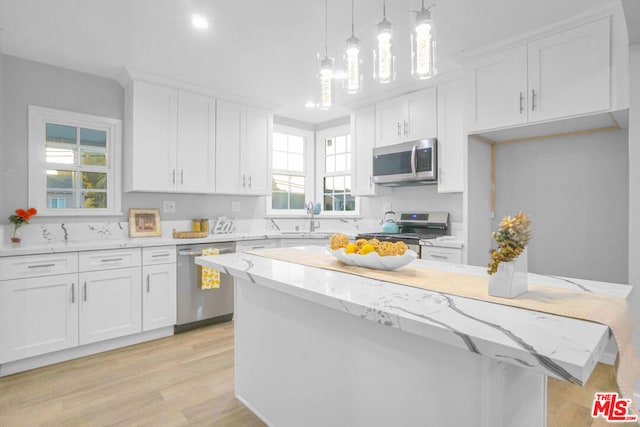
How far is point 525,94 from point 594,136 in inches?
28.2

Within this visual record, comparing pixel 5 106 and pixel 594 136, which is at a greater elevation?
pixel 5 106

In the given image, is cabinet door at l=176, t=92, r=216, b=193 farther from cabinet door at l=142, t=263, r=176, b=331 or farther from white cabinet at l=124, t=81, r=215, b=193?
cabinet door at l=142, t=263, r=176, b=331

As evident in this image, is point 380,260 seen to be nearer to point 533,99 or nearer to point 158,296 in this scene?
point 533,99

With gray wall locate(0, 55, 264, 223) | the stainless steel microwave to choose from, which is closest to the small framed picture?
gray wall locate(0, 55, 264, 223)

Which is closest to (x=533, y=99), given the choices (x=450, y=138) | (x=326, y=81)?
(x=450, y=138)

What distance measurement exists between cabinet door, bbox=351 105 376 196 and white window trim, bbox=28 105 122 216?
103 inches

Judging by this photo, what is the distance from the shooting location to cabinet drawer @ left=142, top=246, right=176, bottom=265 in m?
3.11

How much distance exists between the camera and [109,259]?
2918mm

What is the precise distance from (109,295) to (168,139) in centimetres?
158

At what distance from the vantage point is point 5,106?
2.93 m

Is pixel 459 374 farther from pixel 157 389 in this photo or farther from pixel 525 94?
pixel 525 94

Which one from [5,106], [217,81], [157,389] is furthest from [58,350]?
[217,81]

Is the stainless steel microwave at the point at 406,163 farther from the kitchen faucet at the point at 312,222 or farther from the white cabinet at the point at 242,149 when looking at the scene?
the white cabinet at the point at 242,149

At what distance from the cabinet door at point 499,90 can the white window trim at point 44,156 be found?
3401 mm
